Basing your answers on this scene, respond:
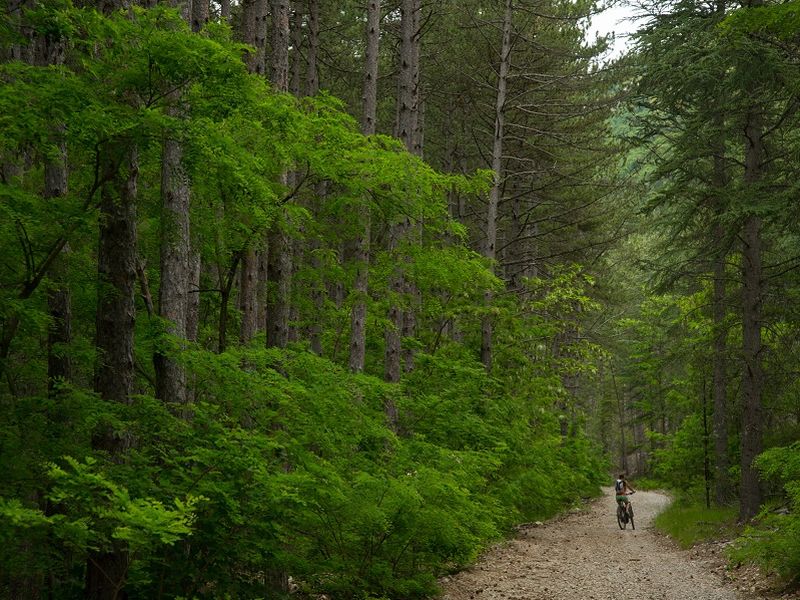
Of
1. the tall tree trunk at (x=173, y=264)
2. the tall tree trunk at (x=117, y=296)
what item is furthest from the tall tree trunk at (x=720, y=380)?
the tall tree trunk at (x=117, y=296)

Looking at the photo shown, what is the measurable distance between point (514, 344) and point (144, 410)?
45.7 feet

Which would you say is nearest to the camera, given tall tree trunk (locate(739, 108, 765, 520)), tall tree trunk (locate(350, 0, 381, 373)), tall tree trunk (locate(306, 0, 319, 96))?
tall tree trunk (locate(350, 0, 381, 373))

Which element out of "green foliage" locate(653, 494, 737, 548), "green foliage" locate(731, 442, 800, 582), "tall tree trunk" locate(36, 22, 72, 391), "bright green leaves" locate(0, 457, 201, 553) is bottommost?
"green foliage" locate(653, 494, 737, 548)

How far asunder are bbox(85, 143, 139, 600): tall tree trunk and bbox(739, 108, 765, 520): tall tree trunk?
42.1 ft

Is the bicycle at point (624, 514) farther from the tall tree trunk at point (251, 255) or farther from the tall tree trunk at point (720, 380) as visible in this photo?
the tall tree trunk at point (251, 255)

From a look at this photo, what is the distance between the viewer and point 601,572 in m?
13.6

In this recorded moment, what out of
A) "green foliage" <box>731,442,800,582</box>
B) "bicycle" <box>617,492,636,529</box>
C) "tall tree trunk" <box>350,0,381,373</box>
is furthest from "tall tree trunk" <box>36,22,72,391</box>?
"bicycle" <box>617,492,636,529</box>

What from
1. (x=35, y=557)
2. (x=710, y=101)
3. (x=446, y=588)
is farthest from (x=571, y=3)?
(x=35, y=557)

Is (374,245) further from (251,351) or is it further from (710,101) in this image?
(251,351)

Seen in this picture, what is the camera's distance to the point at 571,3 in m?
21.5

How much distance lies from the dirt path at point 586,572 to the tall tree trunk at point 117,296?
5793mm

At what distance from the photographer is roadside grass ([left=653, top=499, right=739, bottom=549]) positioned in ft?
54.3

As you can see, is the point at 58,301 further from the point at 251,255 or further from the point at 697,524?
the point at 697,524

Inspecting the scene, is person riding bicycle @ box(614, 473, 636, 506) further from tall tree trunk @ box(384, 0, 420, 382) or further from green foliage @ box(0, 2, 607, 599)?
green foliage @ box(0, 2, 607, 599)
